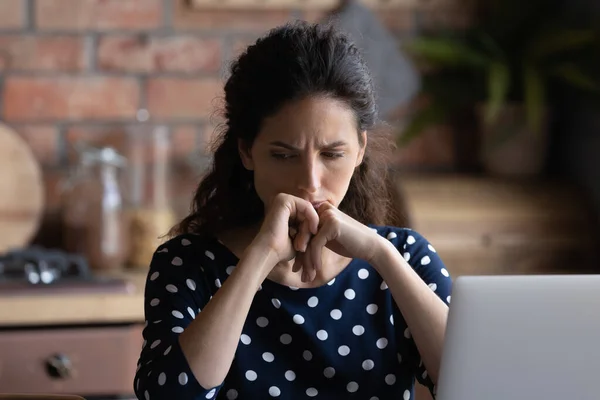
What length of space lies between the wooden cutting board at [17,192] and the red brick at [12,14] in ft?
0.87

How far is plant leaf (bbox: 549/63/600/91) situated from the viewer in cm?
254

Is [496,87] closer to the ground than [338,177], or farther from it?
farther from it

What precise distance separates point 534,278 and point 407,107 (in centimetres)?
183

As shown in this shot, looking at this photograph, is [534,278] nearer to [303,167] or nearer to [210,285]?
[303,167]

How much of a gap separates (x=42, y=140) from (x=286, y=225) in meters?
1.45

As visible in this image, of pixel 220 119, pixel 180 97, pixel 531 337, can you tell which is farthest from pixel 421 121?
pixel 531 337

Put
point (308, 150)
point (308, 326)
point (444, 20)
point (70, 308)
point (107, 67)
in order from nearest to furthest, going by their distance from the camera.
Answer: point (308, 150)
point (308, 326)
point (70, 308)
point (107, 67)
point (444, 20)

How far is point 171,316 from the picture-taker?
4.35 feet

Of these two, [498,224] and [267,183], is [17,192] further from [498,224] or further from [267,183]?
[267,183]

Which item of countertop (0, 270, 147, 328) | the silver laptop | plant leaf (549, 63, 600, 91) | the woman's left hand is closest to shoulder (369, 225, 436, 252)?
the woman's left hand

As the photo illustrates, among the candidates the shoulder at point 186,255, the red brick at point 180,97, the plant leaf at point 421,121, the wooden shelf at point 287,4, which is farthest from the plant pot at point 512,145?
the shoulder at point 186,255

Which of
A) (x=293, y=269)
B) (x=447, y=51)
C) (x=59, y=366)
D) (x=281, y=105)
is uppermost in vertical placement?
(x=447, y=51)

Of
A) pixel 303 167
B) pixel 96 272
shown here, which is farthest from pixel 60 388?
pixel 303 167

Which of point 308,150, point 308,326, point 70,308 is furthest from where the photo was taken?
point 70,308
